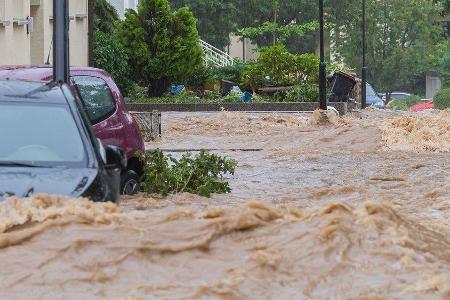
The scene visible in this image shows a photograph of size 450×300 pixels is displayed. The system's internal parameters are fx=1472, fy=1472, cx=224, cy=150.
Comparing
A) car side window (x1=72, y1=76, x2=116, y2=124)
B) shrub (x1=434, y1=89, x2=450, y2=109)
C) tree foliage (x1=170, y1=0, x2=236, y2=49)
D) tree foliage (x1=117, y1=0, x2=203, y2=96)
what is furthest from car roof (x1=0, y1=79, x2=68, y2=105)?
tree foliage (x1=170, y1=0, x2=236, y2=49)

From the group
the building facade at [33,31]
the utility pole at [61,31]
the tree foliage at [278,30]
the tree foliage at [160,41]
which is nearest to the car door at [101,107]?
the utility pole at [61,31]

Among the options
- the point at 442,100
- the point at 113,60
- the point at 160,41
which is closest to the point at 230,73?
the point at 160,41

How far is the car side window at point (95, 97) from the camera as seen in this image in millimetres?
14812

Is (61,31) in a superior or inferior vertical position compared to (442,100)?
superior

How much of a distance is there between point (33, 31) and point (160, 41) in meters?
5.85

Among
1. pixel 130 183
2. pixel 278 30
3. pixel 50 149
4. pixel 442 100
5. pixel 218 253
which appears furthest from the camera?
pixel 278 30

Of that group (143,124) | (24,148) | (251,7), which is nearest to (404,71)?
(251,7)

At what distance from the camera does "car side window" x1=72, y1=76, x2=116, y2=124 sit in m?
14.8

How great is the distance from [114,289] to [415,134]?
19.8 meters

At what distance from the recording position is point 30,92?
10.8m

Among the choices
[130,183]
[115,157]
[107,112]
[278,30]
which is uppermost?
[278,30]

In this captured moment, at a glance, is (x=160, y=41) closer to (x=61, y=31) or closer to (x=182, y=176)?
(x=61, y=31)

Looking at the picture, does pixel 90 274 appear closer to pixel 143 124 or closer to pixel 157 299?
pixel 157 299

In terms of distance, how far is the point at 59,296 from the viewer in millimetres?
6793
